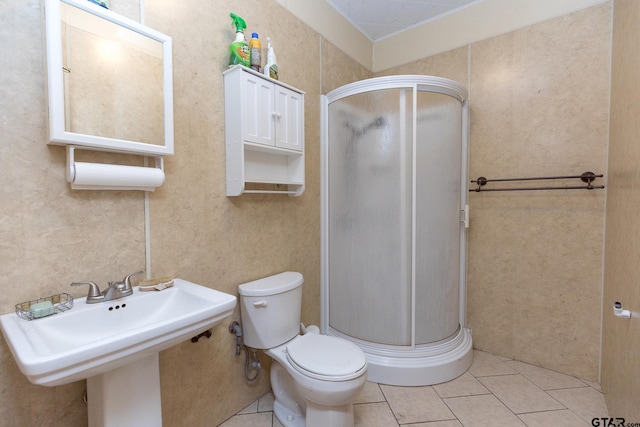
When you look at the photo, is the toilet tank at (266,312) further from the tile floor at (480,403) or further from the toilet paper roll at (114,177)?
the toilet paper roll at (114,177)

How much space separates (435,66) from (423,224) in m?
1.39

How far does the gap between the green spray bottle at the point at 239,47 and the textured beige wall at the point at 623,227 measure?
173cm

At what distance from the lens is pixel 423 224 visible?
1953mm

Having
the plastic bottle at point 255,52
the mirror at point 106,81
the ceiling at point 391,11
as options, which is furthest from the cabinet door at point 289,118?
the ceiling at point 391,11

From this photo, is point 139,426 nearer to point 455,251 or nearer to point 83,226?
point 83,226

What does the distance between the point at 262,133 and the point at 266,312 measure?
0.95 meters

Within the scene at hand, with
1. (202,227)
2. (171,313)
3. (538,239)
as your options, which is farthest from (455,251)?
(171,313)

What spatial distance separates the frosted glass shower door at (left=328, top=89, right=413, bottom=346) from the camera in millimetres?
1921

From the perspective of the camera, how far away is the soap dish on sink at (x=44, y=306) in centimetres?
91

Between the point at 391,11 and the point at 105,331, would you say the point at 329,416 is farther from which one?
the point at 391,11

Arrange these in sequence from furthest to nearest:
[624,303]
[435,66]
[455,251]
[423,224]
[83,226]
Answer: [435,66] < [455,251] < [423,224] < [624,303] < [83,226]

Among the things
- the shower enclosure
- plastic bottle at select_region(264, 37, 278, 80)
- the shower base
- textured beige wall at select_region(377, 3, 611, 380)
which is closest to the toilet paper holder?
plastic bottle at select_region(264, 37, 278, 80)

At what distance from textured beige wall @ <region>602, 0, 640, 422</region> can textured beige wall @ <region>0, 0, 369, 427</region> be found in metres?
1.62

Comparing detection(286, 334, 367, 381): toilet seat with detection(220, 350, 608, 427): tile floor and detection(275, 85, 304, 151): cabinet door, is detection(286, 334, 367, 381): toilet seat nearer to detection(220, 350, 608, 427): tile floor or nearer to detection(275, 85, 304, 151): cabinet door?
detection(220, 350, 608, 427): tile floor
